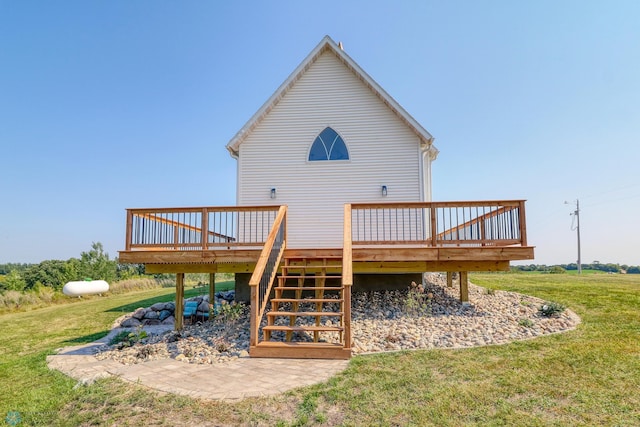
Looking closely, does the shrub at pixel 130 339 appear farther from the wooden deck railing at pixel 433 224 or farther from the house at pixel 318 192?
the wooden deck railing at pixel 433 224

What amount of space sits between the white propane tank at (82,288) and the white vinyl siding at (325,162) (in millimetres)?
12494

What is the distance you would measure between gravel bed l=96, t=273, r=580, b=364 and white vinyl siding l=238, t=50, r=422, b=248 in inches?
97.1

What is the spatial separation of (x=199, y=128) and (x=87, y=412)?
35.3 ft

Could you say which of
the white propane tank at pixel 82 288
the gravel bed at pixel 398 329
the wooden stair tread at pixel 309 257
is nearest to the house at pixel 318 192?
the wooden stair tread at pixel 309 257

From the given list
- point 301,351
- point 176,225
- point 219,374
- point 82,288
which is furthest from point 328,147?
point 82,288

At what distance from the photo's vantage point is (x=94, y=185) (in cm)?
1764

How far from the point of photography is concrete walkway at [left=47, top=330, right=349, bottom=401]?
450 cm

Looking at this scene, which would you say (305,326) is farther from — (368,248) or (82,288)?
(82,288)

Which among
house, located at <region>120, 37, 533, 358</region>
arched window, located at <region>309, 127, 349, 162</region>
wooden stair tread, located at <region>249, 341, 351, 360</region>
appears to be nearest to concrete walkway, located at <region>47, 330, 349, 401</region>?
wooden stair tread, located at <region>249, 341, 351, 360</region>

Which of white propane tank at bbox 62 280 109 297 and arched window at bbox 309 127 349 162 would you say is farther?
white propane tank at bbox 62 280 109 297

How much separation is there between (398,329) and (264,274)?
272 centimetres

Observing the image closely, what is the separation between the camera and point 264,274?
22.5 feet

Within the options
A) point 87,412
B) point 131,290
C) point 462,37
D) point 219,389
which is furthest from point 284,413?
point 131,290

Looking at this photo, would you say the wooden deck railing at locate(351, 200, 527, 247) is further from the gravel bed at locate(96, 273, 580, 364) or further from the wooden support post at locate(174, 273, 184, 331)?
the wooden support post at locate(174, 273, 184, 331)
